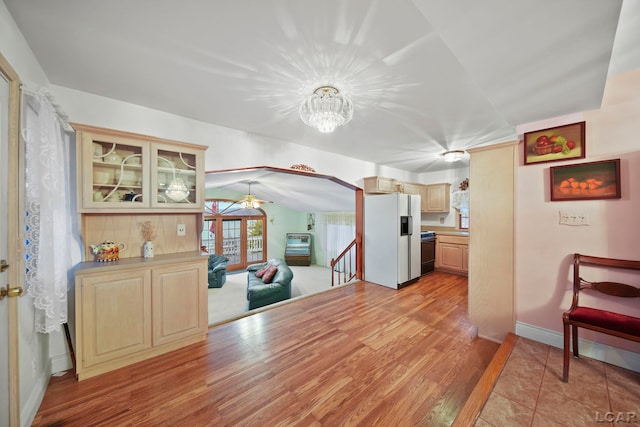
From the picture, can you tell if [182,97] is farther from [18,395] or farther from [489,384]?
[489,384]

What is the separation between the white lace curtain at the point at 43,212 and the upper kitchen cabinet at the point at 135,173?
0.33 m

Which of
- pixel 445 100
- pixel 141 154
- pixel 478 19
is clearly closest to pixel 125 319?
pixel 141 154

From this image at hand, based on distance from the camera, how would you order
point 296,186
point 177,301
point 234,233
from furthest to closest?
1. point 234,233
2. point 296,186
3. point 177,301

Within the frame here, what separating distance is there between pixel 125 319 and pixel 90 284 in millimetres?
394

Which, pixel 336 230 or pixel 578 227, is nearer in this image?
pixel 578 227

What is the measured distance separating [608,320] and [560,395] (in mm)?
593

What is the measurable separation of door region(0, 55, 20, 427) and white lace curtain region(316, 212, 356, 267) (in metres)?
6.65

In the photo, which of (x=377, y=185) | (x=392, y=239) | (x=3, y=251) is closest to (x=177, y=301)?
(x=3, y=251)

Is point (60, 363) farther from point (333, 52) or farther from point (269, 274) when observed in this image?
point (269, 274)

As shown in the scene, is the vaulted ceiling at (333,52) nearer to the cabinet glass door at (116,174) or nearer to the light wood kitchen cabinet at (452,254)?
the cabinet glass door at (116,174)

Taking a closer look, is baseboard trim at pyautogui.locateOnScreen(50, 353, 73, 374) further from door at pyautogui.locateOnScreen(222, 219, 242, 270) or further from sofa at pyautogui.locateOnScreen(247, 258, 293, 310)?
door at pyautogui.locateOnScreen(222, 219, 242, 270)

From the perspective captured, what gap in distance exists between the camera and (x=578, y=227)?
6.48 ft

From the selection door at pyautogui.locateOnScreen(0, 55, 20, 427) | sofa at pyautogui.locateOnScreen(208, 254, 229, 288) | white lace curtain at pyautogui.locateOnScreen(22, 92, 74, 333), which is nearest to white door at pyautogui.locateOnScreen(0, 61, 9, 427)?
door at pyautogui.locateOnScreen(0, 55, 20, 427)

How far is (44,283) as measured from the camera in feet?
4.78
